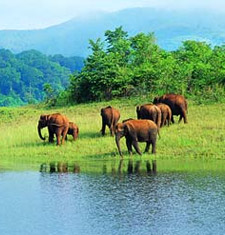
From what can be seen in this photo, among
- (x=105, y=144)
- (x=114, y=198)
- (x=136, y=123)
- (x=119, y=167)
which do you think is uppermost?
(x=136, y=123)

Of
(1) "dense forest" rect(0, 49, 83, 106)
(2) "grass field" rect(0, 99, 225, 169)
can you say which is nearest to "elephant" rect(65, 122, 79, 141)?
(2) "grass field" rect(0, 99, 225, 169)

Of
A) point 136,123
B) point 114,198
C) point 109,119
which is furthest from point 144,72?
point 114,198

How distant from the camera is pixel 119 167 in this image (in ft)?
66.6

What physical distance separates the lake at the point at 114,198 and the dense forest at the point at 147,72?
13.7 meters

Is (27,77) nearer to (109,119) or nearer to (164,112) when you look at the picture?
(164,112)

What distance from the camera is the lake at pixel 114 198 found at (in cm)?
1330

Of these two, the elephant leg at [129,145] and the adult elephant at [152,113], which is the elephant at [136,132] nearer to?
the elephant leg at [129,145]

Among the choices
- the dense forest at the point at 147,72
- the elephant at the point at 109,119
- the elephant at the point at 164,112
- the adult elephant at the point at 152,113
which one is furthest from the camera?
the dense forest at the point at 147,72

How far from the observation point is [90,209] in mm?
14805

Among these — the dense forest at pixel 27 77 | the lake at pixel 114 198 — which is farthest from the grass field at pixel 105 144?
the dense forest at pixel 27 77

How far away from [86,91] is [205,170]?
21469 mm

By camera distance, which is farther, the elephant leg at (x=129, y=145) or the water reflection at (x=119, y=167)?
the elephant leg at (x=129, y=145)

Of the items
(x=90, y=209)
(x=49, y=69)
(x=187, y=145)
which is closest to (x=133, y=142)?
(x=187, y=145)

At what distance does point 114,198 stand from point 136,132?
6116 mm
